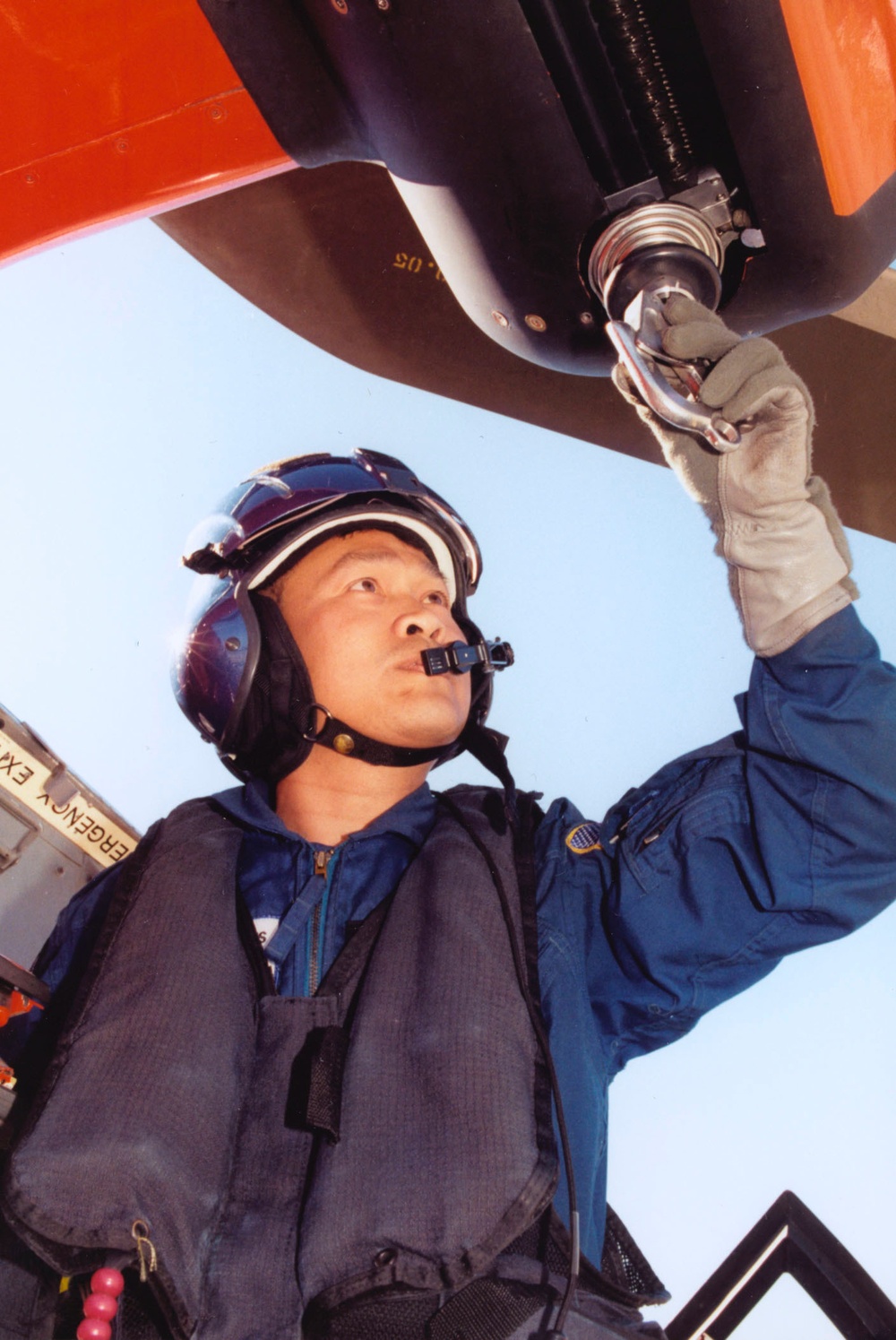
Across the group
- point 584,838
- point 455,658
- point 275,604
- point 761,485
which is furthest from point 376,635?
point 761,485

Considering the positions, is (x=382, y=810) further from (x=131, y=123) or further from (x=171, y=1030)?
(x=131, y=123)

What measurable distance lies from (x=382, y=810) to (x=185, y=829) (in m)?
0.44

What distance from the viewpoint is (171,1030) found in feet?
4.40

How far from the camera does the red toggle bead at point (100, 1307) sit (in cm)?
109

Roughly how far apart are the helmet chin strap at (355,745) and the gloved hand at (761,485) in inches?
33.8

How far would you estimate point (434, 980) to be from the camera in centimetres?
136

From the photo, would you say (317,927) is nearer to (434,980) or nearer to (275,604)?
(434,980)

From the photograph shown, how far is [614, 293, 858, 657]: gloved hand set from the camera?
118 centimetres

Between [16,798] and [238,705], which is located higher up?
[238,705]

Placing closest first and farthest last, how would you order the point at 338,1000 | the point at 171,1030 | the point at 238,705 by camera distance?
the point at 171,1030
the point at 338,1000
the point at 238,705

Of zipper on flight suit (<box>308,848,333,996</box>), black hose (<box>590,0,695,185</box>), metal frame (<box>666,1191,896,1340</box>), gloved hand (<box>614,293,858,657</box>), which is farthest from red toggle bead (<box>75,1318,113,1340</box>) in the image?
black hose (<box>590,0,695,185</box>)

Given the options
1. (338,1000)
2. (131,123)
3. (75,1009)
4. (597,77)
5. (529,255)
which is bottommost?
(75,1009)

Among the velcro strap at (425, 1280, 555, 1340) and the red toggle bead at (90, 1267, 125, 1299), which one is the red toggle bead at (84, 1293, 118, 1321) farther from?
the velcro strap at (425, 1280, 555, 1340)

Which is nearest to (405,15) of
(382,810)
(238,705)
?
(238,705)
